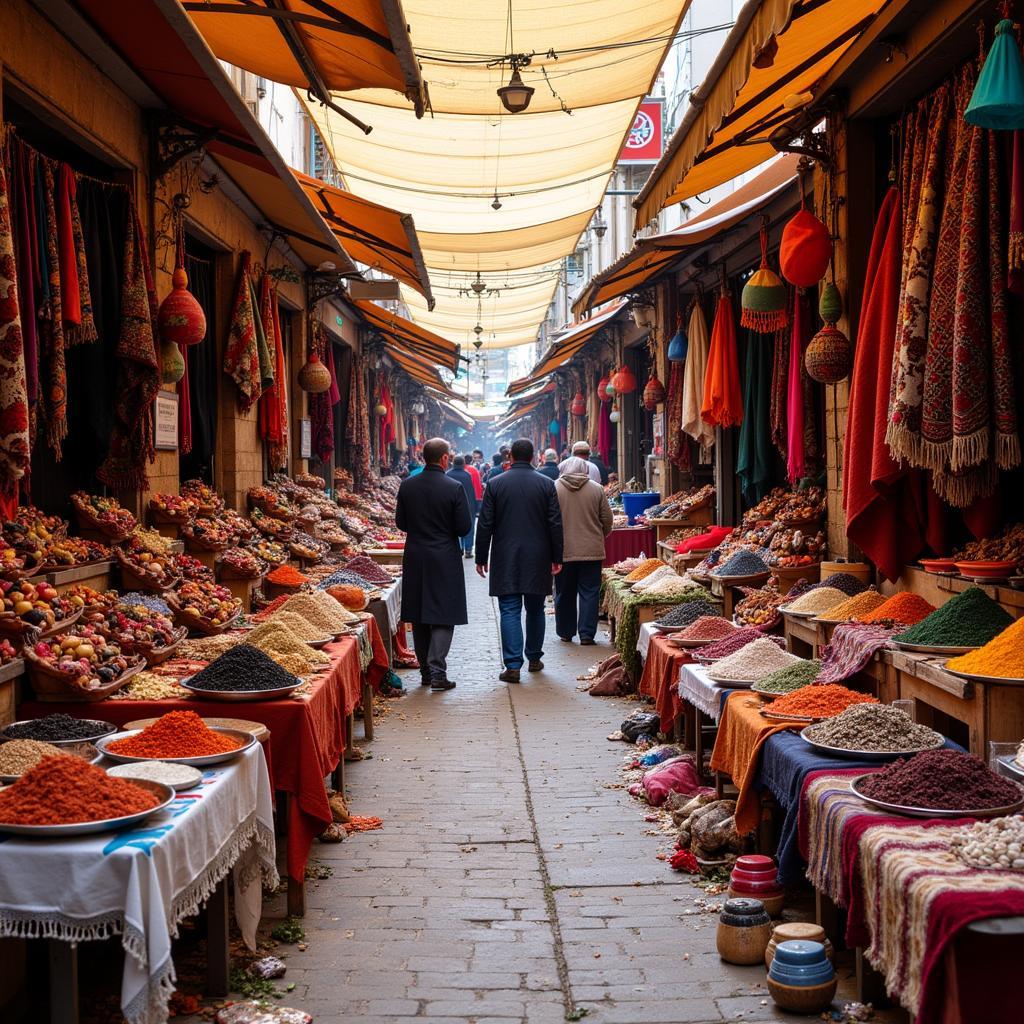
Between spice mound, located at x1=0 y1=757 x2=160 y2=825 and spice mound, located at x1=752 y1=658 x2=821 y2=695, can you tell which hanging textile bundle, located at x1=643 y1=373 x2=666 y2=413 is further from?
spice mound, located at x1=0 y1=757 x2=160 y2=825

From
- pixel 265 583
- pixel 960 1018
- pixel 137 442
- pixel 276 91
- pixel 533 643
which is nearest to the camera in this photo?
pixel 960 1018

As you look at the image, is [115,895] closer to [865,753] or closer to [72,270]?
[865,753]

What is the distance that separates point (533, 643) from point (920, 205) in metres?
5.93

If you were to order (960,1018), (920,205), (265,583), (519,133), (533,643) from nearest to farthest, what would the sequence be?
(960,1018), (920,205), (265,583), (533,643), (519,133)

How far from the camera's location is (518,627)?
10250mm

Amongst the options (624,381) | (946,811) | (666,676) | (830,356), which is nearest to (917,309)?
(830,356)

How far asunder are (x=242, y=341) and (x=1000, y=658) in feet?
22.5

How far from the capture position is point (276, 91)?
13984 mm

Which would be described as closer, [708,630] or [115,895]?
[115,895]

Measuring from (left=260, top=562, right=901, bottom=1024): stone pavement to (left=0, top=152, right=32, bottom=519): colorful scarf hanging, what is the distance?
2.21 meters

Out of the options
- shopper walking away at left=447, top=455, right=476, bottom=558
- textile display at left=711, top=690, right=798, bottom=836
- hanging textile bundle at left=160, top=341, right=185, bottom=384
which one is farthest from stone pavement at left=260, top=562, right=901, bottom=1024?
shopper walking away at left=447, top=455, right=476, bottom=558

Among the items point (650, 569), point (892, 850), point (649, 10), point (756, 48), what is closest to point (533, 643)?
point (650, 569)

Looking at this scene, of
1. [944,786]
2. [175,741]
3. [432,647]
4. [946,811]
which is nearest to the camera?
[946,811]

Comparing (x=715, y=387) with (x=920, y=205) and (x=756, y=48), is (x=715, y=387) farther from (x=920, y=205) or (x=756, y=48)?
(x=756, y=48)
